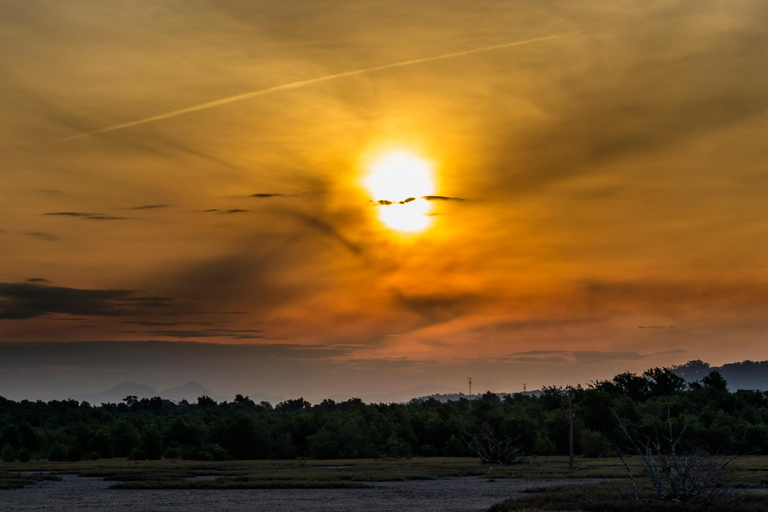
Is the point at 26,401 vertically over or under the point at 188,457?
over

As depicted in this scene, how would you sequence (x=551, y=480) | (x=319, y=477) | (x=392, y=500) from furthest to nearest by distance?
(x=319, y=477)
(x=551, y=480)
(x=392, y=500)

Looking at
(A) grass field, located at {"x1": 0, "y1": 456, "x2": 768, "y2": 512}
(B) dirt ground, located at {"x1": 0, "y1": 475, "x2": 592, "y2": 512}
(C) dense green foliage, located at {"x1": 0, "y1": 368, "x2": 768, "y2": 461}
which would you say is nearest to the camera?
(A) grass field, located at {"x1": 0, "y1": 456, "x2": 768, "y2": 512}

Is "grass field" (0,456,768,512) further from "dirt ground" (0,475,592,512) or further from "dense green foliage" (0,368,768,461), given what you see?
"dense green foliage" (0,368,768,461)

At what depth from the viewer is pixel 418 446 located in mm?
99812

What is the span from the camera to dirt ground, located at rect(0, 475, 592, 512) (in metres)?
35.2

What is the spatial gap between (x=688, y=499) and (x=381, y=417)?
8450cm

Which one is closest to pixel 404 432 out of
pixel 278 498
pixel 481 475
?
pixel 481 475

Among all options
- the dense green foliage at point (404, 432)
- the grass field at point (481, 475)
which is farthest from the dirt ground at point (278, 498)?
the dense green foliage at point (404, 432)

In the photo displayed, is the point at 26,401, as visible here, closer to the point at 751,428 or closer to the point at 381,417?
the point at 381,417

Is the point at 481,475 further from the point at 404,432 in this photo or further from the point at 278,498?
the point at 404,432

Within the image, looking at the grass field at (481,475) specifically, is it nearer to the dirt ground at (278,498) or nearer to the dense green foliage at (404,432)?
the dirt ground at (278,498)

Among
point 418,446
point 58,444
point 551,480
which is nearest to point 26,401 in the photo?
point 58,444

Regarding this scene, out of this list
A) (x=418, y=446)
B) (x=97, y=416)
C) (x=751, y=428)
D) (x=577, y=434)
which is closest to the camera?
(x=751, y=428)

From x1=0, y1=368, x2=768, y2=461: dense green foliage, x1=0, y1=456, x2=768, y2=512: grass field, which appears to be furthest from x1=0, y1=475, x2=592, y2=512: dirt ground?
x1=0, y1=368, x2=768, y2=461: dense green foliage
